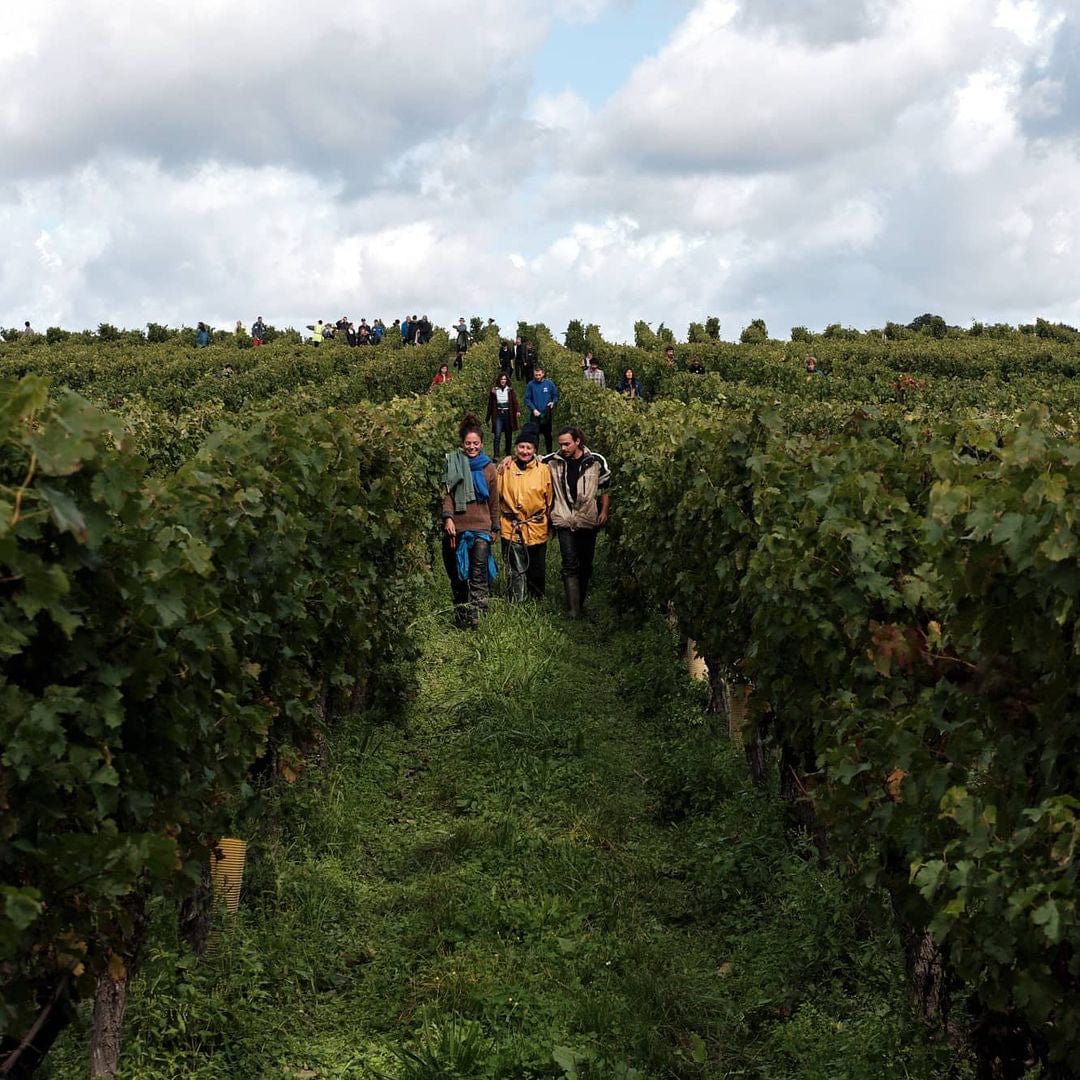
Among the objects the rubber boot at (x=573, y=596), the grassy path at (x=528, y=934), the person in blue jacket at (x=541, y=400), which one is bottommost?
the grassy path at (x=528, y=934)

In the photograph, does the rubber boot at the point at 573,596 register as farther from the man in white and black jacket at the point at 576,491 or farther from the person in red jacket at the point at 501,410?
the person in red jacket at the point at 501,410

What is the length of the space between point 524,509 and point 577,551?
0.78 m

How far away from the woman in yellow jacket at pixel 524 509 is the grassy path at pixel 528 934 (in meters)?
3.56

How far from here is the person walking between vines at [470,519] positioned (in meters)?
12.7

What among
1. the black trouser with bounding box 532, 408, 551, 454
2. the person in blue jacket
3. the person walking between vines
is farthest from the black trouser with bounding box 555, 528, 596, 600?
the black trouser with bounding box 532, 408, 551, 454

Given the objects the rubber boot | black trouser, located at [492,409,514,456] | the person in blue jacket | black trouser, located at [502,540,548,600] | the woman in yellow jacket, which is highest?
the person in blue jacket

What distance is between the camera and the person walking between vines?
12.7m

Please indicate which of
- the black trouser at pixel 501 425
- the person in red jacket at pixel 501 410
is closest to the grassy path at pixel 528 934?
the black trouser at pixel 501 425

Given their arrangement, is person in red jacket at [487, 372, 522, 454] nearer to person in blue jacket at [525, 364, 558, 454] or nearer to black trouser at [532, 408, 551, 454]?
black trouser at [532, 408, 551, 454]

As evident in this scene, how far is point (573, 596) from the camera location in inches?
563

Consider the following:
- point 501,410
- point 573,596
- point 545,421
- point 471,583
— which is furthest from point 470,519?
point 501,410

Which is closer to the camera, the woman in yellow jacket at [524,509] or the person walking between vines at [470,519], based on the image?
the person walking between vines at [470,519]

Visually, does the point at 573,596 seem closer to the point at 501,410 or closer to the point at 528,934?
the point at 528,934

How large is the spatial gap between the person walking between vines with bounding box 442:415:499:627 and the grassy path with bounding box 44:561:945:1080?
9.09 ft
